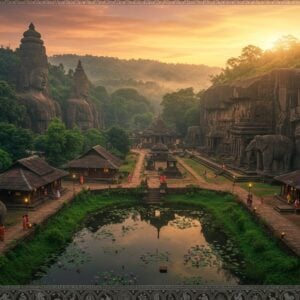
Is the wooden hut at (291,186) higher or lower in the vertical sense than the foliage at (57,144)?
lower

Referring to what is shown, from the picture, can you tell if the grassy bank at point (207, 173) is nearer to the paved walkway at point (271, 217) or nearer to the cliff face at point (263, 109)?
the paved walkway at point (271, 217)

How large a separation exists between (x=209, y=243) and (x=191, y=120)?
35.3 metres

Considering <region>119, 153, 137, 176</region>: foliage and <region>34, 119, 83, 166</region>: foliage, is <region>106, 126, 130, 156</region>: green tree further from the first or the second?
<region>34, 119, 83, 166</region>: foliage

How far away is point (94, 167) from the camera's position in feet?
80.4

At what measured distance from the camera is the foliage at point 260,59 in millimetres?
38938

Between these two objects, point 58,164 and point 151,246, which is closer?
point 151,246

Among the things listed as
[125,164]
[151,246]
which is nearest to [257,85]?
[125,164]

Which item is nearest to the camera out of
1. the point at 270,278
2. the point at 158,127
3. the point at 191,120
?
the point at 270,278

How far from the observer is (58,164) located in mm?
26453

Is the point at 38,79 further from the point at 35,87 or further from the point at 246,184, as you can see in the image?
the point at 246,184

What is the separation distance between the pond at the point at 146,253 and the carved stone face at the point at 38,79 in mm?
13689

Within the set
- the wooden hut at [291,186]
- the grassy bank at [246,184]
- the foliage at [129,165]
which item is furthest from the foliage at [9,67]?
the wooden hut at [291,186]

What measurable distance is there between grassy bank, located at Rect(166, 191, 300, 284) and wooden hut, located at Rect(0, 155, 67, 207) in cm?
719

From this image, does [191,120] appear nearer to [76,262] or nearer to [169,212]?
[169,212]
